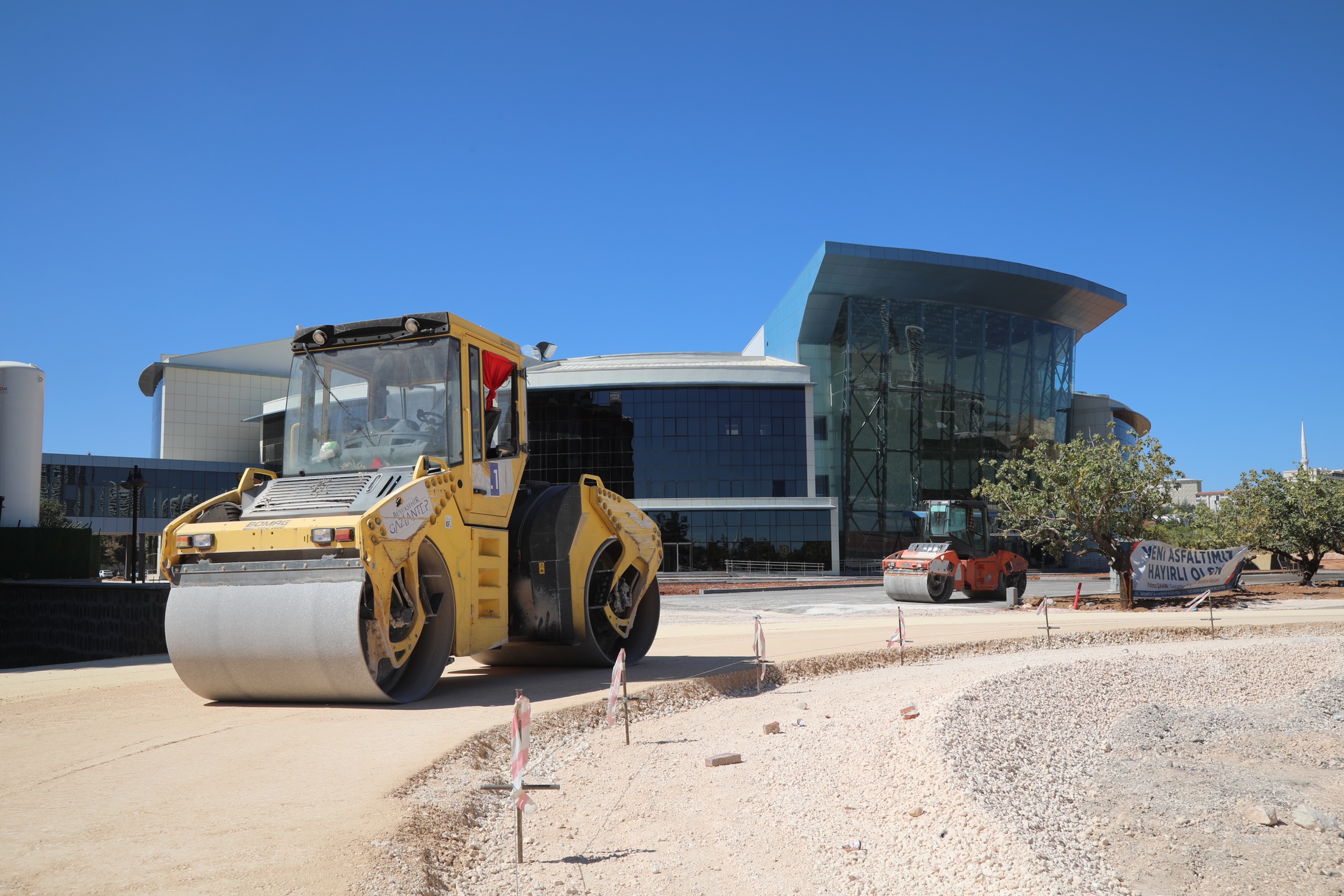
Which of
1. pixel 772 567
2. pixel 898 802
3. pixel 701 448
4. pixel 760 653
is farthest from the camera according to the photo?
pixel 701 448

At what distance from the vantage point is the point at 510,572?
39.1 ft

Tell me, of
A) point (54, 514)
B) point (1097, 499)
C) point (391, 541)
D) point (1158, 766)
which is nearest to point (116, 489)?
point (54, 514)

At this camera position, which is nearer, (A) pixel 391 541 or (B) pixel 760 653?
(A) pixel 391 541

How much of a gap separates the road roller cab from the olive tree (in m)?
1.24

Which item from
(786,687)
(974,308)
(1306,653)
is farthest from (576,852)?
(974,308)

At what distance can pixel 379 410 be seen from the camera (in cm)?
1071

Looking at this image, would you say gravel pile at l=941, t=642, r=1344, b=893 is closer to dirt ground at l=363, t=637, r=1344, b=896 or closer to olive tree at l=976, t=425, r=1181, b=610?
dirt ground at l=363, t=637, r=1344, b=896

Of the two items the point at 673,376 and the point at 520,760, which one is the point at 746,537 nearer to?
the point at 673,376

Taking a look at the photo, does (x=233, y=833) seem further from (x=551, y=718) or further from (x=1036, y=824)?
(x=1036, y=824)

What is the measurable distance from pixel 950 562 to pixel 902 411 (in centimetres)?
3356

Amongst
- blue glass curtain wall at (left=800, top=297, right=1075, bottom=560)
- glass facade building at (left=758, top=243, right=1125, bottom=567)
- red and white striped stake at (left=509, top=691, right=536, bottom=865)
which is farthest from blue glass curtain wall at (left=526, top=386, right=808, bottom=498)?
red and white striped stake at (left=509, top=691, right=536, bottom=865)

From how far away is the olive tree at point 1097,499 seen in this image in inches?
1133

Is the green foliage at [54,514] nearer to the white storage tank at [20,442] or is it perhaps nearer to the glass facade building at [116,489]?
the glass facade building at [116,489]

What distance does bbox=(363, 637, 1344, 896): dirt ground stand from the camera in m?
5.77
